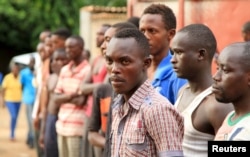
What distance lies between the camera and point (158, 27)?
5.18 metres

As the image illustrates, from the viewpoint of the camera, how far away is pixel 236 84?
12.7 ft

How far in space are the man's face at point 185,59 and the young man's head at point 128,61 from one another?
0.55m

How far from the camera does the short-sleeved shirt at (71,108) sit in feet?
25.6

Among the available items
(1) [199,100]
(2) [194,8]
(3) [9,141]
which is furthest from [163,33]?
(3) [9,141]

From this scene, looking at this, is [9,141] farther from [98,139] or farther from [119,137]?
[119,137]

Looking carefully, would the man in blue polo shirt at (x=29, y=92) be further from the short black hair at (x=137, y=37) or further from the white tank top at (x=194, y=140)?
the short black hair at (x=137, y=37)

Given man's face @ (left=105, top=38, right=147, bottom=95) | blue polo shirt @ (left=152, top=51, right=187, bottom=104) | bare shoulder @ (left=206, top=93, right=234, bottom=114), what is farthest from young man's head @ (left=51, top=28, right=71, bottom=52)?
man's face @ (left=105, top=38, right=147, bottom=95)

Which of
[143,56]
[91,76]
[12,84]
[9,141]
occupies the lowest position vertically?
[9,141]

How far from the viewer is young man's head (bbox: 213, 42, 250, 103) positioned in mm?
3863

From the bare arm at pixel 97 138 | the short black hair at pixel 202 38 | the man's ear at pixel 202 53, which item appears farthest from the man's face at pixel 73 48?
the man's ear at pixel 202 53

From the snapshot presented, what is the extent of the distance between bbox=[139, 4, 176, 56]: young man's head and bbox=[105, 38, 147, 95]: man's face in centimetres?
121

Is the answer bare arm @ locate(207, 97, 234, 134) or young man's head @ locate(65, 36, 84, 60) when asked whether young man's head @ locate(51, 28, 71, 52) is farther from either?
bare arm @ locate(207, 97, 234, 134)

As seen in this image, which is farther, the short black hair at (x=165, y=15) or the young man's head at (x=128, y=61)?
the short black hair at (x=165, y=15)

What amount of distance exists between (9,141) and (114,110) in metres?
12.9
